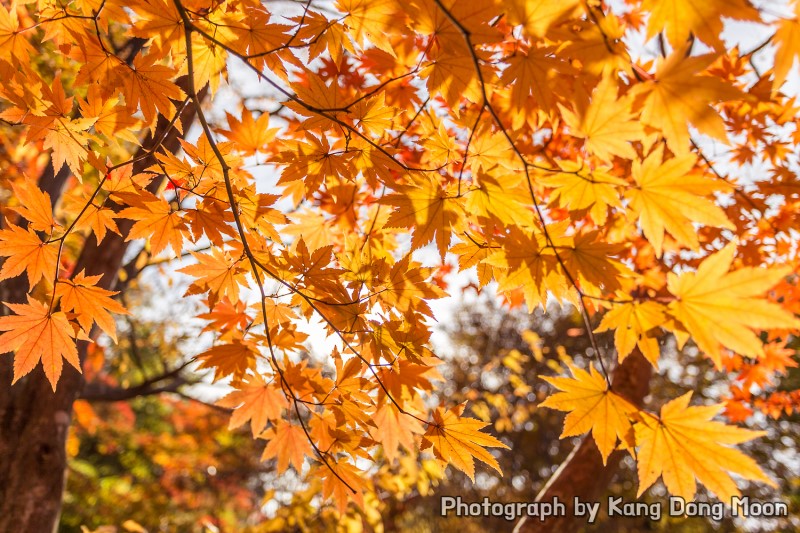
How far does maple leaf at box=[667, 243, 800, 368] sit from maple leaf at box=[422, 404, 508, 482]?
1.87 feet

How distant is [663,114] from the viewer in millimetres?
848

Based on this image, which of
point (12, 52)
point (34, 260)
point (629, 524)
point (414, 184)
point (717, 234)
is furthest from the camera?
point (629, 524)

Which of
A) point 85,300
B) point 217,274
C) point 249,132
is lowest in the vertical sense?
point 85,300

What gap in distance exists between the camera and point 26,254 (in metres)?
1.23

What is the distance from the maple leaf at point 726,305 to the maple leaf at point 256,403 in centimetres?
113

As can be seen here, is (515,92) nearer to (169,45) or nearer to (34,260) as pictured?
(169,45)

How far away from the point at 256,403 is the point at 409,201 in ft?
2.67

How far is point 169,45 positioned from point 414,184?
2.62 feet

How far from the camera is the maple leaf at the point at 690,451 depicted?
0.84 metres

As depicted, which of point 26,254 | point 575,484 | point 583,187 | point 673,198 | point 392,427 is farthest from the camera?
point 575,484

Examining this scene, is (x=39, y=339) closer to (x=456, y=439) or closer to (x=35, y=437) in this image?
(x=456, y=439)

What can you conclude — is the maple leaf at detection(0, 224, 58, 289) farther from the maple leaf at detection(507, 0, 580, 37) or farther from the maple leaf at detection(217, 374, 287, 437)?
the maple leaf at detection(507, 0, 580, 37)

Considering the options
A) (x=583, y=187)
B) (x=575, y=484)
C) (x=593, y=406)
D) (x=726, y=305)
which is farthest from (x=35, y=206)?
(x=575, y=484)

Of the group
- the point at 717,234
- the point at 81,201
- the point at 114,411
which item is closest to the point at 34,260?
the point at 81,201
